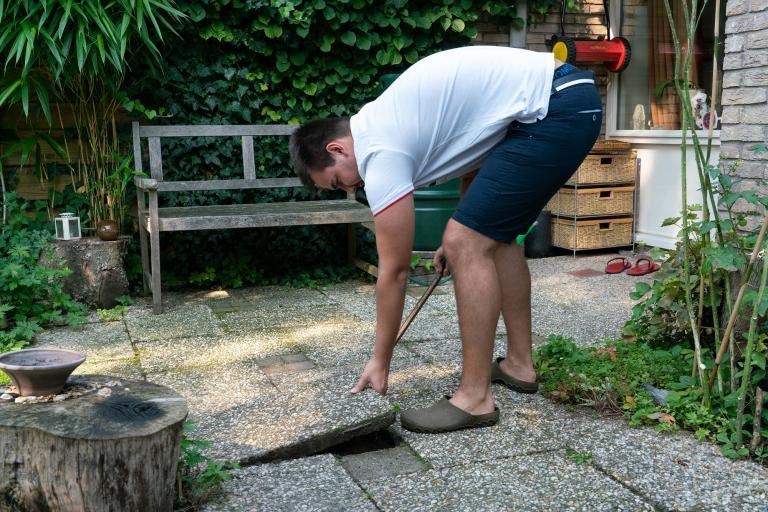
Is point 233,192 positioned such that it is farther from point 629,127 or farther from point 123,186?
point 629,127

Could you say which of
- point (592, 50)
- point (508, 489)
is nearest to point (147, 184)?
point (508, 489)

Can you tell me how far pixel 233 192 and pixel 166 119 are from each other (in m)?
0.62

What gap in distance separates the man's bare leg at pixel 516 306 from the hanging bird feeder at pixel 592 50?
3105mm

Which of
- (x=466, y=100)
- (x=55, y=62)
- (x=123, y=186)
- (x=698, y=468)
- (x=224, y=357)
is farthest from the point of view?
(x=123, y=186)

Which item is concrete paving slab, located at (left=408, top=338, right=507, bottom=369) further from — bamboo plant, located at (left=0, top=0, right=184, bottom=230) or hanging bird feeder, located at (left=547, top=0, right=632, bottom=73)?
hanging bird feeder, located at (left=547, top=0, right=632, bottom=73)

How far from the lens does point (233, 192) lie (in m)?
5.21

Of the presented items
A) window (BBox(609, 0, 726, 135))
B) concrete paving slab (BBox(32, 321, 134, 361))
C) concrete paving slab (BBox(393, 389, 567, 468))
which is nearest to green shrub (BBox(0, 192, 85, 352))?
concrete paving slab (BBox(32, 321, 134, 361))

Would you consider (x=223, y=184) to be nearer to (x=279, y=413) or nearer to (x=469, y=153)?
(x=279, y=413)

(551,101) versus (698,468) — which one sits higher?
(551,101)

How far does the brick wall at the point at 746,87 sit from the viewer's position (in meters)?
3.43

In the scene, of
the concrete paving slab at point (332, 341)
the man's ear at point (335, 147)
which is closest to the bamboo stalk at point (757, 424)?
the man's ear at point (335, 147)

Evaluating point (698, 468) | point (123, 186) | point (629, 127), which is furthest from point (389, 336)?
point (629, 127)

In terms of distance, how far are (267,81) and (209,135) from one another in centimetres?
59

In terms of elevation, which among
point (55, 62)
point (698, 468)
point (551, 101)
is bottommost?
point (698, 468)
